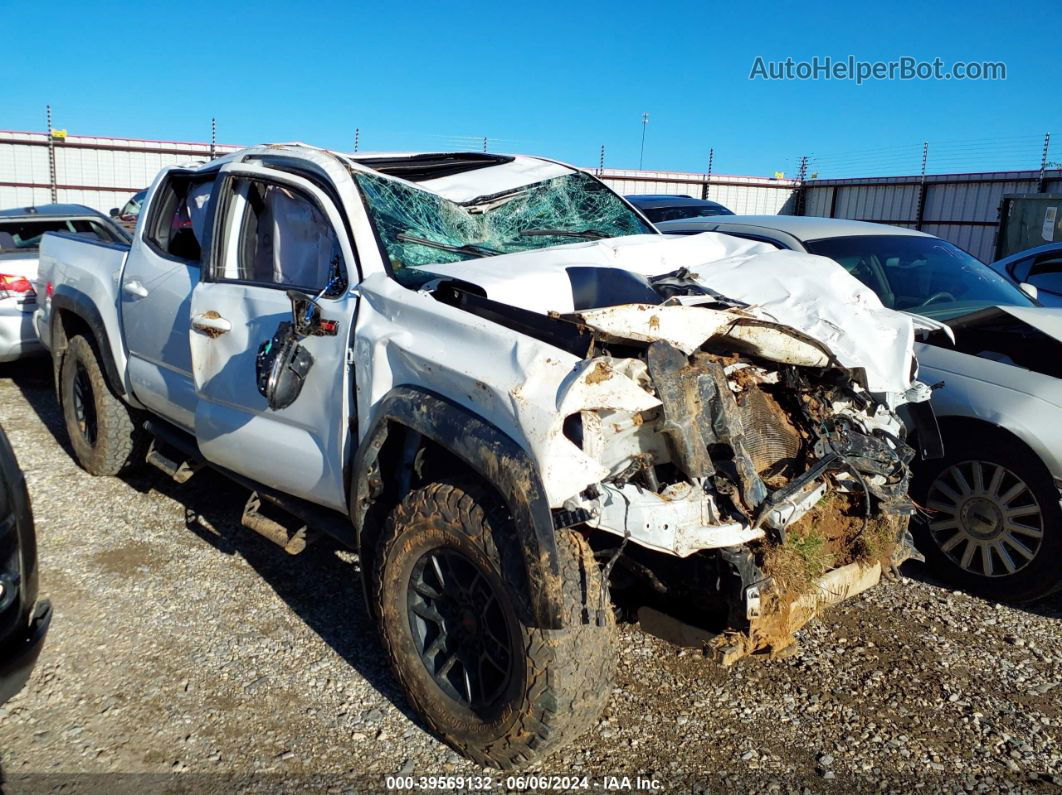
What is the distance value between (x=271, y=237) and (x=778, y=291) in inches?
94.3

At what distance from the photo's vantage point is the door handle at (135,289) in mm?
4676

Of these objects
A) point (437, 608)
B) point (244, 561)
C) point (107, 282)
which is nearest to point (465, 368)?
point (437, 608)

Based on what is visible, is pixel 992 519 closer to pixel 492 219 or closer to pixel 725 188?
pixel 492 219

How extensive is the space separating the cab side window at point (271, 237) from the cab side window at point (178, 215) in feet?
2.59

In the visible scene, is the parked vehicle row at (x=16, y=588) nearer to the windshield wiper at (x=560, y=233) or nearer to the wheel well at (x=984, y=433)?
the windshield wiper at (x=560, y=233)

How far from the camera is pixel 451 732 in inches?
115

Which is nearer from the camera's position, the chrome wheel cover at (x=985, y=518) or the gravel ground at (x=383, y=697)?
the gravel ground at (x=383, y=697)

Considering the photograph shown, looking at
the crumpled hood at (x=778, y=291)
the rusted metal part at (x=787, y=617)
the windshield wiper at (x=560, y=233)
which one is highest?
the windshield wiper at (x=560, y=233)

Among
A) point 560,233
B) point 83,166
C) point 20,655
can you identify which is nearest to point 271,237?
point 560,233

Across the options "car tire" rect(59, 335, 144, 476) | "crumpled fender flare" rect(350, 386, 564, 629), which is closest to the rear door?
"crumpled fender flare" rect(350, 386, 564, 629)

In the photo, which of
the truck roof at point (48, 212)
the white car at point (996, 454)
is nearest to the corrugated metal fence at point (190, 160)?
the truck roof at point (48, 212)

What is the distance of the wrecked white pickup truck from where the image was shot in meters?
2.61

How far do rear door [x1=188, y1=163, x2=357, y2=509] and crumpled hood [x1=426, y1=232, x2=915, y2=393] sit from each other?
56 cm

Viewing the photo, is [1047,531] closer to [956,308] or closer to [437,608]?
[956,308]
